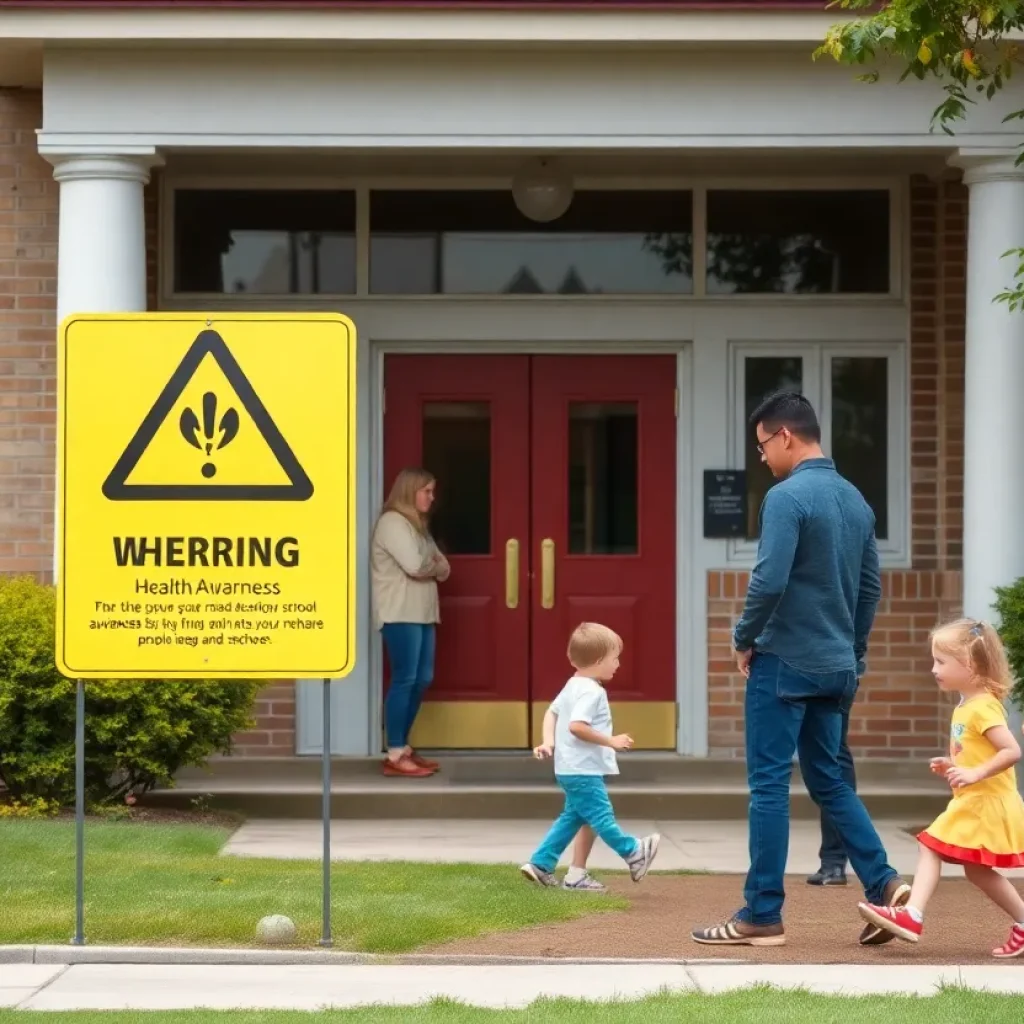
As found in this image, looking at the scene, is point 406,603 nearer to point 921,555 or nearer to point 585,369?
point 585,369

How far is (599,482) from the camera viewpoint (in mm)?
11734

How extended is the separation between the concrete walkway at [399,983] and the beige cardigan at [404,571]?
15.9 ft

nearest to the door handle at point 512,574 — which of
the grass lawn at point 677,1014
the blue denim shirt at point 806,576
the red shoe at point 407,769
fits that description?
the red shoe at point 407,769

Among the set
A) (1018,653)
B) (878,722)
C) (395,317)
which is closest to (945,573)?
(878,722)

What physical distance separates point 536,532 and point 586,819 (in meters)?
4.04

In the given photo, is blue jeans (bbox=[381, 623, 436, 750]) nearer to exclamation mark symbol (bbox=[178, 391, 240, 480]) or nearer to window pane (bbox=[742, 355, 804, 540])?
window pane (bbox=[742, 355, 804, 540])

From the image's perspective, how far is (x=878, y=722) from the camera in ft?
37.8

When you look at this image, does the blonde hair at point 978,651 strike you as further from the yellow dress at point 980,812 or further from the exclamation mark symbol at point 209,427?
the exclamation mark symbol at point 209,427

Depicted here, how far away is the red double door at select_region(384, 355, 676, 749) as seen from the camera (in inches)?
459

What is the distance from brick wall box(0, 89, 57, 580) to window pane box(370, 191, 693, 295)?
6.26 feet

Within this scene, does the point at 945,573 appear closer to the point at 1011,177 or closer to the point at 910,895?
the point at 1011,177

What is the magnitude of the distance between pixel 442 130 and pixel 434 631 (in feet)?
9.90

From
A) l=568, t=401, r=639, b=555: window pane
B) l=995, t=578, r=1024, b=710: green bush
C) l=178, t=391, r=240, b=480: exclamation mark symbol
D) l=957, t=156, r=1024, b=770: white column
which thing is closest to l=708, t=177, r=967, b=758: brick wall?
l=568, t=401, r=639, b=555: window pane

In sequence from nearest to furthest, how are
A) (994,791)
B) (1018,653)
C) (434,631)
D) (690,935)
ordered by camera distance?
(994,791) → (690,935) → (1018,653) → (434,631)
